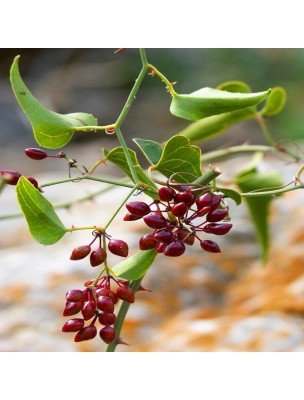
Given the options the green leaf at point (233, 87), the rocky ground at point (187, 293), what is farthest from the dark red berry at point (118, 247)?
the rocky ground at point (187, 293)

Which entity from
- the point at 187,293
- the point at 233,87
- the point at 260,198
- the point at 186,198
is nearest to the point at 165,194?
the point at 186,198

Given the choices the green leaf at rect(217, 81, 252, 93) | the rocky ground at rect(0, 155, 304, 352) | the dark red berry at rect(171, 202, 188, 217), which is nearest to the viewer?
the dark red berry at rect(171, 202, 188, 217)

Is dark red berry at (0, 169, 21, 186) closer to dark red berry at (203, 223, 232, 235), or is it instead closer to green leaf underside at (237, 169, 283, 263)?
dark red berry at (203, 223, 232, 235)

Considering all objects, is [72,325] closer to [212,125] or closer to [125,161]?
[125,161]

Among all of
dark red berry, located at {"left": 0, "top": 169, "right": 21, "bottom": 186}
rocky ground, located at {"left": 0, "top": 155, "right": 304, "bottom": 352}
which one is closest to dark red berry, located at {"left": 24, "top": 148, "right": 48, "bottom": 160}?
dark red berry, located at {"left": 0, "top": 169, "right": 21, "bottom": 186}

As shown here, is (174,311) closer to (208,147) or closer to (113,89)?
(208,147)
